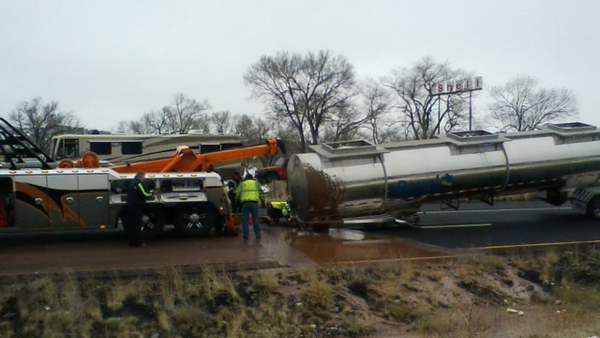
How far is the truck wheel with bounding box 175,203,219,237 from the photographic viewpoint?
13766 millimetres

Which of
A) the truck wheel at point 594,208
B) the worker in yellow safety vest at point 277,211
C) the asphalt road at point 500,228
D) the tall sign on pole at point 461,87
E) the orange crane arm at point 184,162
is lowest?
the asphalt road at point 500,228

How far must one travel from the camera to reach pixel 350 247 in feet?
42.5

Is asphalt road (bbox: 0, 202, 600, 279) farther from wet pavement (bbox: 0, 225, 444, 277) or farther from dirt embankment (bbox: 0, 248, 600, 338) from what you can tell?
dirt embankment (bbox: 0, 248, 600, 338)

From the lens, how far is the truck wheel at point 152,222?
A: 44.0ft

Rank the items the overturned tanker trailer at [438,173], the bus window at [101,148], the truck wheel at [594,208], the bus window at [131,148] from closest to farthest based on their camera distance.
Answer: the overturned tanker trailer at [438,173] < the truck wheel at [594,208] < the bus window at [101,148] < the bus window at [131,148]

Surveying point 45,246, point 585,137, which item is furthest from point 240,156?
point 585,137

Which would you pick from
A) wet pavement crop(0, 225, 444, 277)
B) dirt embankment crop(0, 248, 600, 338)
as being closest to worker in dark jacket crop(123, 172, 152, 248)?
wet pavement crop(0, 225, 444, 277)

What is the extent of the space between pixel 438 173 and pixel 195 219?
650 centimetres

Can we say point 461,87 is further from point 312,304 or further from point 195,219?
point 312,304

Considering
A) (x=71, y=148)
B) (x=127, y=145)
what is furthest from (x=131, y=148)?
(x=71, y=148)

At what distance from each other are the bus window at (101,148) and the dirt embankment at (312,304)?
17.5 meters

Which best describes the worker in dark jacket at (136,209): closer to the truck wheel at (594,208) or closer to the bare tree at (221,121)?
the truck wheel at (594,208)

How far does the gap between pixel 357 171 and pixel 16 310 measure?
8.52 m

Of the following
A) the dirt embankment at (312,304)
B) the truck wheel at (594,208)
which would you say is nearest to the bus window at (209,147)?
the truck wheel at (594,208)
